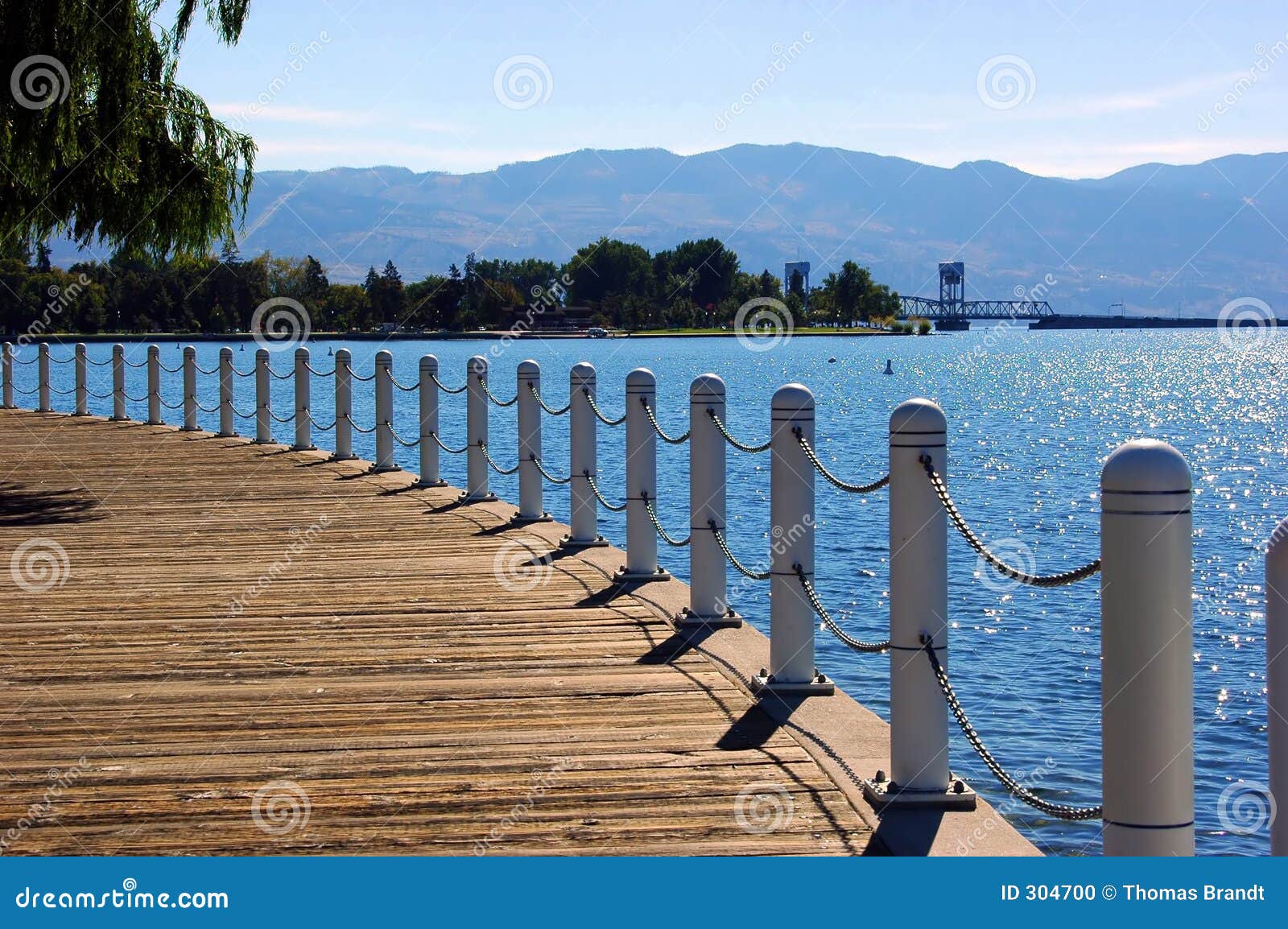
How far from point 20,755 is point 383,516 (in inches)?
293

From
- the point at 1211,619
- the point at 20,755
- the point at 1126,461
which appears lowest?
the point at 1211,619

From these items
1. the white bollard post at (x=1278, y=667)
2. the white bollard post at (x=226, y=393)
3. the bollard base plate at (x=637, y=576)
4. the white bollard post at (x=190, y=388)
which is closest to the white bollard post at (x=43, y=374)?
the white bollard post at (x=190, y=388)

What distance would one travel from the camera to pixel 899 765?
202 inches

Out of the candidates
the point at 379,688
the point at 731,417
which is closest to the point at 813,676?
the point at 379,688

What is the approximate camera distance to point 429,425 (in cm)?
1523

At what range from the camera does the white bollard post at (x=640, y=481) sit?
9.17 metres

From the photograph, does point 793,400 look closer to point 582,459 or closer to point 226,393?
point 582,459

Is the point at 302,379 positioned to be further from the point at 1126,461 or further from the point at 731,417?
the point at 731,417

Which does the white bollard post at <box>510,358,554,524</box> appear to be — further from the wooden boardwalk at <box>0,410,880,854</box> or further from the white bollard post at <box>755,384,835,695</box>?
the white bollard post at <box>755,384,835,695</box>

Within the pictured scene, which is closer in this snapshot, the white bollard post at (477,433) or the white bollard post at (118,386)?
the white bollard post at (477,433)

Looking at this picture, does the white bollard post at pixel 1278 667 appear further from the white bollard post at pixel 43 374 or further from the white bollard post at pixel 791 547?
the white bollard post at pixel 43 374

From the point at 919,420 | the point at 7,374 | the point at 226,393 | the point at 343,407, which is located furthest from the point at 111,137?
the point at 7,374

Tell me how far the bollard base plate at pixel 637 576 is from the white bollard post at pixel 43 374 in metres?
19.2

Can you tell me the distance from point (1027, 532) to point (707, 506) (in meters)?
19.3
